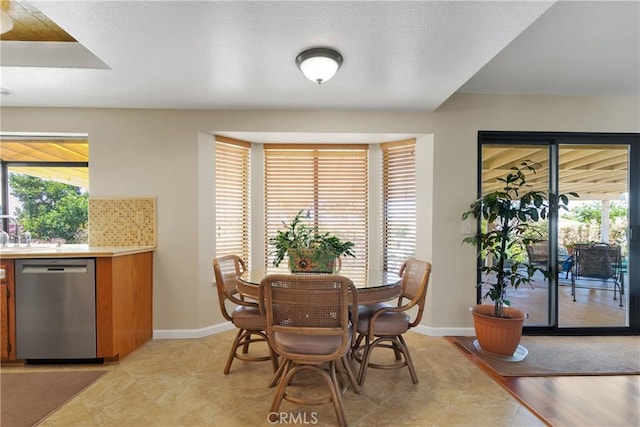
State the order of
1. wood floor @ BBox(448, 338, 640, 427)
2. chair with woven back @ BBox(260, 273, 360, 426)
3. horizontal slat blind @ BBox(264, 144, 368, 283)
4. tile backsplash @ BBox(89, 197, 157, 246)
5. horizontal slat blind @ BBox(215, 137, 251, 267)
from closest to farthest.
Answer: chair with woven back @ BBox(260, 273, 360, 426)
wood floor @ BBox(448, 338, 640, 427)
tile backsplash @ BBox(89, 197, 157, 246)
horizontal slat blind @ BBox(215, 137, 251, 267)
horizontal slat blind @ BBox(264, 144, 368, 283)

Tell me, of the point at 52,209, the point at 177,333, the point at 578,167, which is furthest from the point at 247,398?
the point at 578,167

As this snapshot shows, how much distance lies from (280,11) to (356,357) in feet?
8.23

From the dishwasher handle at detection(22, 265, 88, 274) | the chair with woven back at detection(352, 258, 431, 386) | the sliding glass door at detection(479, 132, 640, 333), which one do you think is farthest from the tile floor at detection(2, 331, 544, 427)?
the sliding glass door at detection(479, 132, 640, 333)

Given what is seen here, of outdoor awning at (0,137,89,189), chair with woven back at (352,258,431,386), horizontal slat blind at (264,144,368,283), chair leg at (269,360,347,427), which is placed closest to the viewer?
chair leg at (269,360,347,427)

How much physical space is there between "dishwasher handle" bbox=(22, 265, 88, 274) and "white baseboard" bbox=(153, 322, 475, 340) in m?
1.01

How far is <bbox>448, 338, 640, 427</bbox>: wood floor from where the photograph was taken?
1.78 m

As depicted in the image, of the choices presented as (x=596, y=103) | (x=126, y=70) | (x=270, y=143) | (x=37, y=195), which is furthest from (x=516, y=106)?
(x=37, y=195)

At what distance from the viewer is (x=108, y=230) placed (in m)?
2.98

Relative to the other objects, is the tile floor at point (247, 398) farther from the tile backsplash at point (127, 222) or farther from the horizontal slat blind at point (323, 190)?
the horizontal slat blind at point (323, 190)

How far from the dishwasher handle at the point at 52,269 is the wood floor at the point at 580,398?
3509mm

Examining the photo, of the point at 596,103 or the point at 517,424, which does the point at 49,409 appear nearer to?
the point at 517,424

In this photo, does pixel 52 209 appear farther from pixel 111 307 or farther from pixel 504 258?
pixel 504 258

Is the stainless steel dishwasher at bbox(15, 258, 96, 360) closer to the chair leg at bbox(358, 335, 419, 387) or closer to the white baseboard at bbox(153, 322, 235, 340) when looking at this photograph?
the white baseboard at bbox(153, 322, 235, 340)

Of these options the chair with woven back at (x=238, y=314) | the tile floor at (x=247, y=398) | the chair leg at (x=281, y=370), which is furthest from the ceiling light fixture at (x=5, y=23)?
the chair leg at (x=281, y=370)
